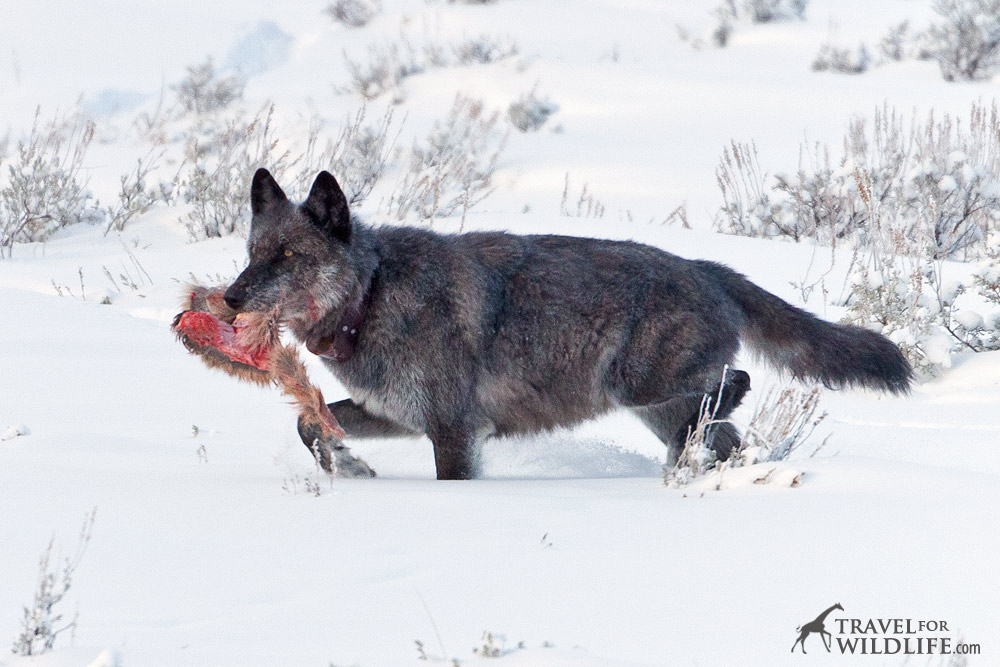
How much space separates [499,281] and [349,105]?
15.6 meters

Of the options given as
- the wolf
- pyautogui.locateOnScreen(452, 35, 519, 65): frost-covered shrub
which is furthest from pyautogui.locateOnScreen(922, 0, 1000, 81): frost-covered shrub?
the wolf

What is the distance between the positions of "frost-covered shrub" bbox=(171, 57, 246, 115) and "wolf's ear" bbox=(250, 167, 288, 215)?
52.6 ft

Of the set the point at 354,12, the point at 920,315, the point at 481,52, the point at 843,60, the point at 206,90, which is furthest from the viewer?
the point at 354,12

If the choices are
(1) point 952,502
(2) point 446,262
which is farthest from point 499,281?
(1) point 952,502

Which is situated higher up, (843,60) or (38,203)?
(38,203)

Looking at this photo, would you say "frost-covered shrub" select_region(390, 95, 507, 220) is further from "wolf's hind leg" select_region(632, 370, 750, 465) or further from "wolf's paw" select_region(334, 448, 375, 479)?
"wolf's paw" select_region(334, 448, 375, 479)

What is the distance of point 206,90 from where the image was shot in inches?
829

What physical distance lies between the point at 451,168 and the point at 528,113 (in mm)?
6206

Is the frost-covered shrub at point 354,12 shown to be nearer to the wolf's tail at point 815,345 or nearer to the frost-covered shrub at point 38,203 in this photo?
the frost-covered shrub at point 38,203

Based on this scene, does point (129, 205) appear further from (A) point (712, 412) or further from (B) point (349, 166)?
(A) point (712, 412)

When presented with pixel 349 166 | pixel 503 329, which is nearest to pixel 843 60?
pixel 349 166

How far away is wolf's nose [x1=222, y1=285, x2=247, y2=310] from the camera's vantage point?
14.9 ft

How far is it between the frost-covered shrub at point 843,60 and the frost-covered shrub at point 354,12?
12575 mm

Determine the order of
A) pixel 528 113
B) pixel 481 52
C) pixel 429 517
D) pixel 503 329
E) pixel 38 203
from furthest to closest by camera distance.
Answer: pixel 481 52
pixel 528 113
pixel 38 203
pixel 503 329
pixel 429 517
